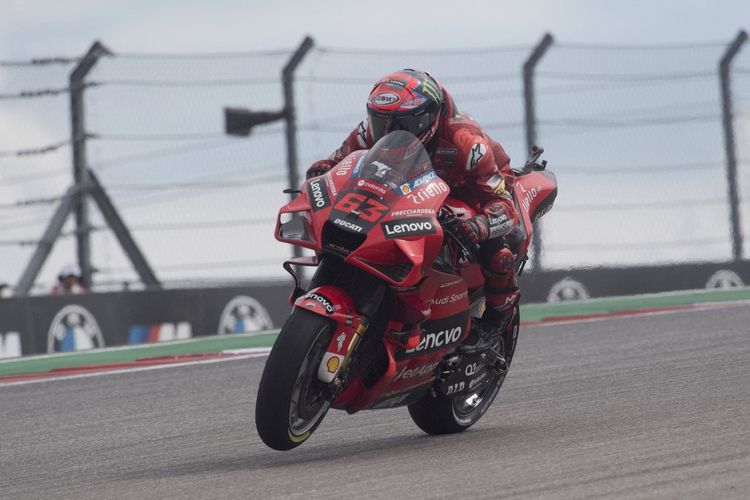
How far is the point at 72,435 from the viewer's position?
770cm

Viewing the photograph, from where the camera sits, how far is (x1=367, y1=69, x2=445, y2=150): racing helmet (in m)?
6.33

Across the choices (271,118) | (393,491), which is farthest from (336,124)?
(393,491)

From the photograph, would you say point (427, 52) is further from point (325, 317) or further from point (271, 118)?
point (325, 317)

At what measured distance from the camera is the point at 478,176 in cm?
658

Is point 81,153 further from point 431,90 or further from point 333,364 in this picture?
point 333,364

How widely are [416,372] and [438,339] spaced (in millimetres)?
173

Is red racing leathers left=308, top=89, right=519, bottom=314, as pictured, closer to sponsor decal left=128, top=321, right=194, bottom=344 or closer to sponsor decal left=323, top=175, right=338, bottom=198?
→ sponsor decal left=323, top=175, right=338, bottom=198

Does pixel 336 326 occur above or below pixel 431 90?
below

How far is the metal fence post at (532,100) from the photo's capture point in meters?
15.8

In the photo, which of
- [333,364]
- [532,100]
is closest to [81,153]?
[532,100]

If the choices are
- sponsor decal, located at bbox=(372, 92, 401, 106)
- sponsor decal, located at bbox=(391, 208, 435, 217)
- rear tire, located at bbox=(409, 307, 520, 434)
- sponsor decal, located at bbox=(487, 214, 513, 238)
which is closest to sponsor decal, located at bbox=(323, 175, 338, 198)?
sponsor decal, located at bbox=(391, 208, 435, 217)

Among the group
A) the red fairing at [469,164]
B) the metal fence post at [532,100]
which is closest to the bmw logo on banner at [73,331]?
the metal fence post at [532,100]

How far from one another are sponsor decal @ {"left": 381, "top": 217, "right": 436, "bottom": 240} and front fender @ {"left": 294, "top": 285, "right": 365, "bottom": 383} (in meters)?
0.33

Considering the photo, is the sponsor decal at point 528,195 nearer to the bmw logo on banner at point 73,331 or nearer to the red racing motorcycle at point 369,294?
the red racing motorcycle at point 369,294
